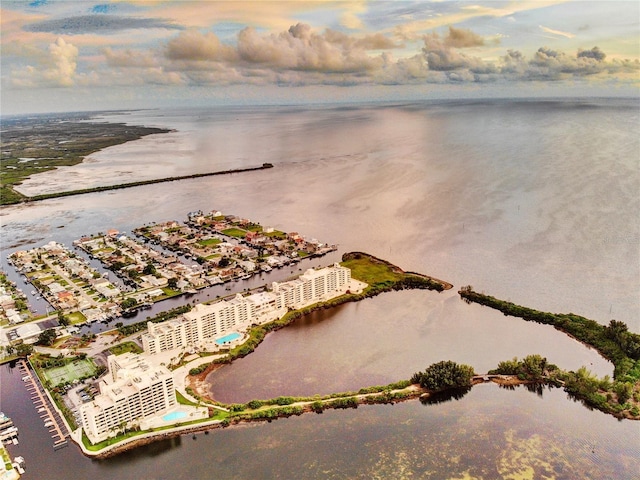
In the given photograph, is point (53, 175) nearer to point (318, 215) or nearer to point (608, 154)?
point (318, 215)

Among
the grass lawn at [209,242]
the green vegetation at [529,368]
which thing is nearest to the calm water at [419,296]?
the green vegetation at [529,368]

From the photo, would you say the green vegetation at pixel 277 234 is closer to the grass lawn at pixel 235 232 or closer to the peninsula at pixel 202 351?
the grass lawn at pixel 235 232

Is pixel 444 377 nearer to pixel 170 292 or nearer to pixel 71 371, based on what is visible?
pixel 71 371

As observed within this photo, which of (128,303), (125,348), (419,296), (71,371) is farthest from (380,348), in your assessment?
→ (128,303)

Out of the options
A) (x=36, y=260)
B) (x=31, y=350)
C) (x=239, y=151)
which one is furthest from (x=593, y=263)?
(x=239, y=151)

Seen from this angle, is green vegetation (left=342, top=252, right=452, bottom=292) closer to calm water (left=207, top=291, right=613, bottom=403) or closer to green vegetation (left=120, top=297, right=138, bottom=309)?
calm water (left=207, top=291, right=613, bottom=403)
